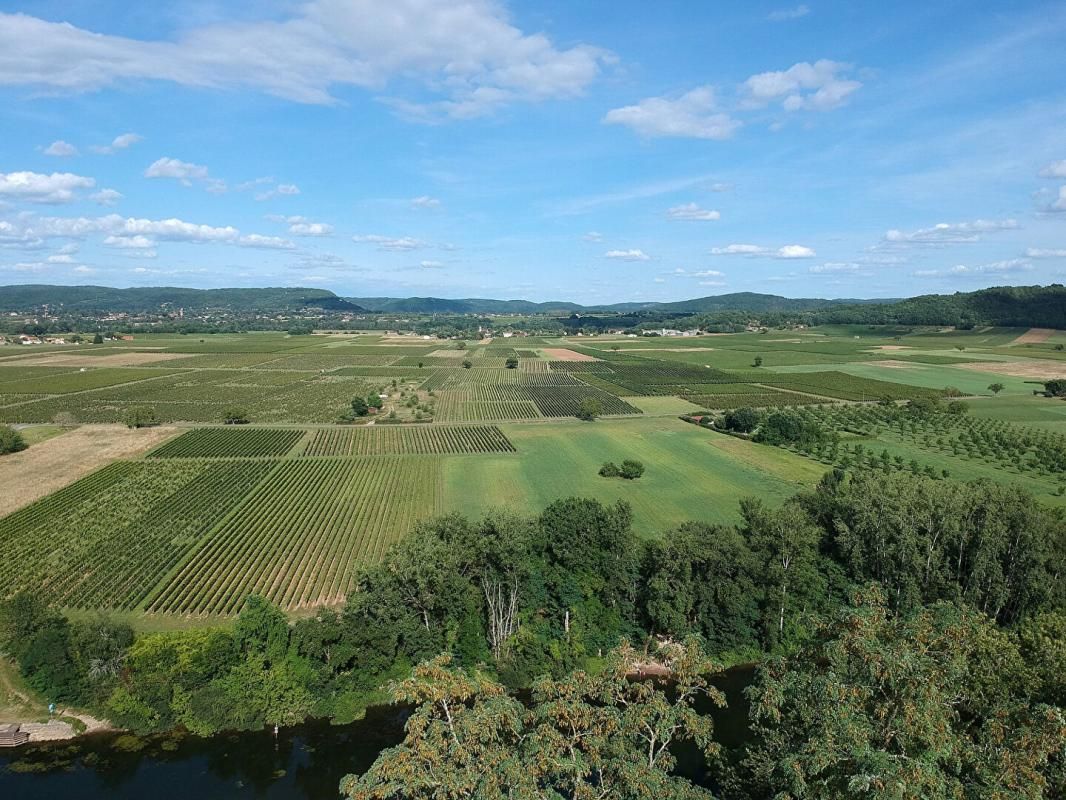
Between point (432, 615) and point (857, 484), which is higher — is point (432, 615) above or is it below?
below

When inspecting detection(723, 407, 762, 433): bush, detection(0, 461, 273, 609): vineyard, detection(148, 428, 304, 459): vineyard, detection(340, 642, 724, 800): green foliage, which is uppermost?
detection(340, 642, 724, 800): green foliage

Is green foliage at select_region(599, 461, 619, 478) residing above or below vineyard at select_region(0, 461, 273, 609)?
above

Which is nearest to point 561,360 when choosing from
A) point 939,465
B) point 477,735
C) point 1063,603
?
point 939,465

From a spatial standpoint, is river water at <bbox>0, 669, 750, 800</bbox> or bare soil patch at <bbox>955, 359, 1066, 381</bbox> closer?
river water at <bbox>0, 669, 750, 800</bbox>

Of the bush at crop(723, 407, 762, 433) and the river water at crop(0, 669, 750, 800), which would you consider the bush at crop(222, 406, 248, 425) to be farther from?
the bush at crop(723, 407, 762, 433)

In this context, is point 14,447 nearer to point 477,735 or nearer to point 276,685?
point 276,685

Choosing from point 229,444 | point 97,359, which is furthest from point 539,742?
point 97,359

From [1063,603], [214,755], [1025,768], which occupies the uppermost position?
[1025,768]

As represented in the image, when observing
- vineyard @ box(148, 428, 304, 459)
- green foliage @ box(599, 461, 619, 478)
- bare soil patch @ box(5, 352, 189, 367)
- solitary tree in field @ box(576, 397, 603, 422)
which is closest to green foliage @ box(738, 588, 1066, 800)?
green foliage @ box(599, 461, 619, 478)
